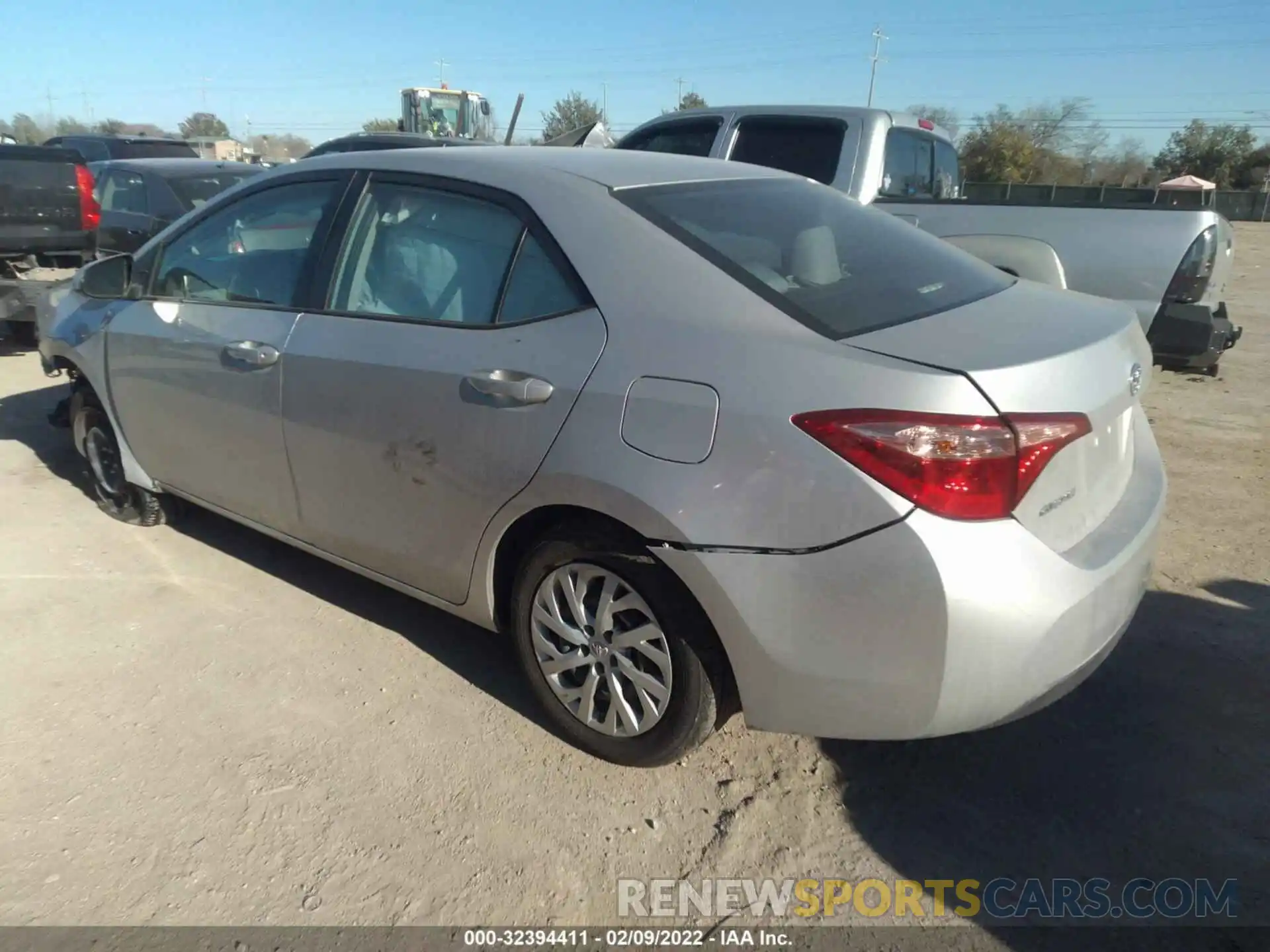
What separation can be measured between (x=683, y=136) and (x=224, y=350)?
14.4 feet

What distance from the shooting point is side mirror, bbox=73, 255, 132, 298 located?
4.19 metres

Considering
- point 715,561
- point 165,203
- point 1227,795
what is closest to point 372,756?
point 715,561

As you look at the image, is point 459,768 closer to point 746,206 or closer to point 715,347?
point 715,347

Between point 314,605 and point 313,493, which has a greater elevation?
point 313,493

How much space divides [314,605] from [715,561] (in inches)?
85.0

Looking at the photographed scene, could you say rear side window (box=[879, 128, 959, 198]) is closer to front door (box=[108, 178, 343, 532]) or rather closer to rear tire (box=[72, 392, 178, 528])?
front door (box=[108, 178, 343, 532])

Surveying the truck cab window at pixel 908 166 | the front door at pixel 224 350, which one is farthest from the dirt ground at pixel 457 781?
the truck cab window at pixel 908 166

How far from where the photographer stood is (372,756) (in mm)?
2908

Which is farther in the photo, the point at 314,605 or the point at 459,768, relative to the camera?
the point at 314,605

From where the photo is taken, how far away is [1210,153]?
2045 inches

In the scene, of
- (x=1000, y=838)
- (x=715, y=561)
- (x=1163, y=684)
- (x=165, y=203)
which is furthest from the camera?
(x=165, y=203)

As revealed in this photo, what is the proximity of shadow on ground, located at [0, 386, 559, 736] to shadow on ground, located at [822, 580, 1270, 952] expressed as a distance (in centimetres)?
115

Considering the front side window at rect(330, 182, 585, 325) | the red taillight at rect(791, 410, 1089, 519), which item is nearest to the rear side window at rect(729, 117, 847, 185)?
the front side window at rect(330, 182, 585, 325)

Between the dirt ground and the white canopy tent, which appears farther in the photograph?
the white canopy tent
